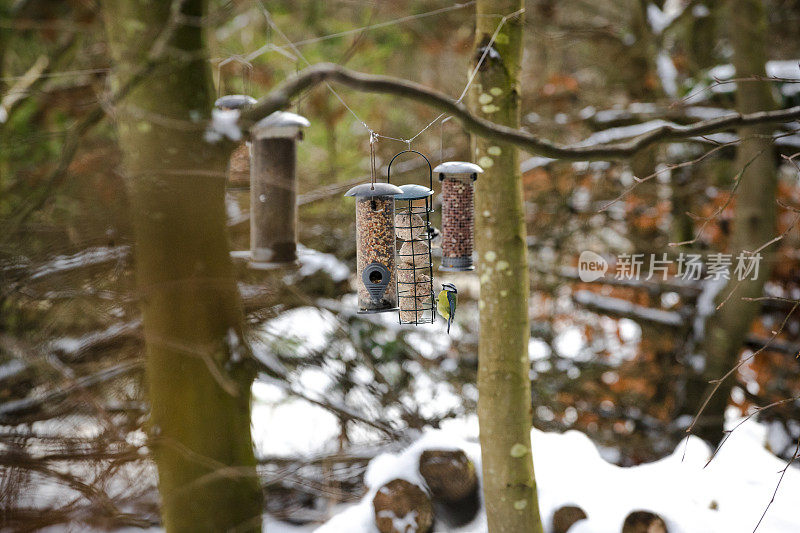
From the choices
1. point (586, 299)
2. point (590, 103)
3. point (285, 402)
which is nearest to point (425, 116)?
point (590, 103)

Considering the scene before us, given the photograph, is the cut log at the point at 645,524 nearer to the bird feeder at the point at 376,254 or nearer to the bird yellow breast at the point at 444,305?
the bird yellow breast at the point at 444,305

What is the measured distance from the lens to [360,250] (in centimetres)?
244

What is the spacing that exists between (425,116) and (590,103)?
163 centimetres

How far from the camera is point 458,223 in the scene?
2670 millimetres

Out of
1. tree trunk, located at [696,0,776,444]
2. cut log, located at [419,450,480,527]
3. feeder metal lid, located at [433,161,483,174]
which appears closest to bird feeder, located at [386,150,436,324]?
feeder metal lid, located at [433,161,483,174]

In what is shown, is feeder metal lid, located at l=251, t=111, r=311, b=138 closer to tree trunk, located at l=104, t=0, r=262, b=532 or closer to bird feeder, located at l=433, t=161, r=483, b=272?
bird feeder, located at l=433, t=161, r=483, b=272

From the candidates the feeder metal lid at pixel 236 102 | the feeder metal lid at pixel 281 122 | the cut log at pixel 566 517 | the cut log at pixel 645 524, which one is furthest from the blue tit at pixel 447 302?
the cut log at pixel 645 524

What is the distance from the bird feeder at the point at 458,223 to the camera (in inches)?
102

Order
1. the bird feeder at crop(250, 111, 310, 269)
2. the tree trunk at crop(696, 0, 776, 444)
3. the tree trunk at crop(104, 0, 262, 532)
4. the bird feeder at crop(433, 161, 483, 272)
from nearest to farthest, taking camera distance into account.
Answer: the bird feeder at crop(250, 111, 310, 269) < the bird feeder at crop(433, 161, 483, 272) < the tree trunk at crop(104, 0, 262, 532) < the tree trunk at crop(696, 0, 776, 444)

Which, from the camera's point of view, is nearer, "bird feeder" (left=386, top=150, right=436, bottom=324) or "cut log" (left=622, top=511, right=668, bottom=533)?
"bird feeder" (left=386, top=150, right=436, bottom=324)

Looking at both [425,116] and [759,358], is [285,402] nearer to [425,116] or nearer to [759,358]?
[425,116]

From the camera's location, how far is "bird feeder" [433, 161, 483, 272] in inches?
102

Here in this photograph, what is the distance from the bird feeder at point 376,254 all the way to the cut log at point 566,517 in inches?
56.1

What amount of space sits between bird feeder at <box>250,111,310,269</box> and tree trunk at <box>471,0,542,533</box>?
30.0 inches
